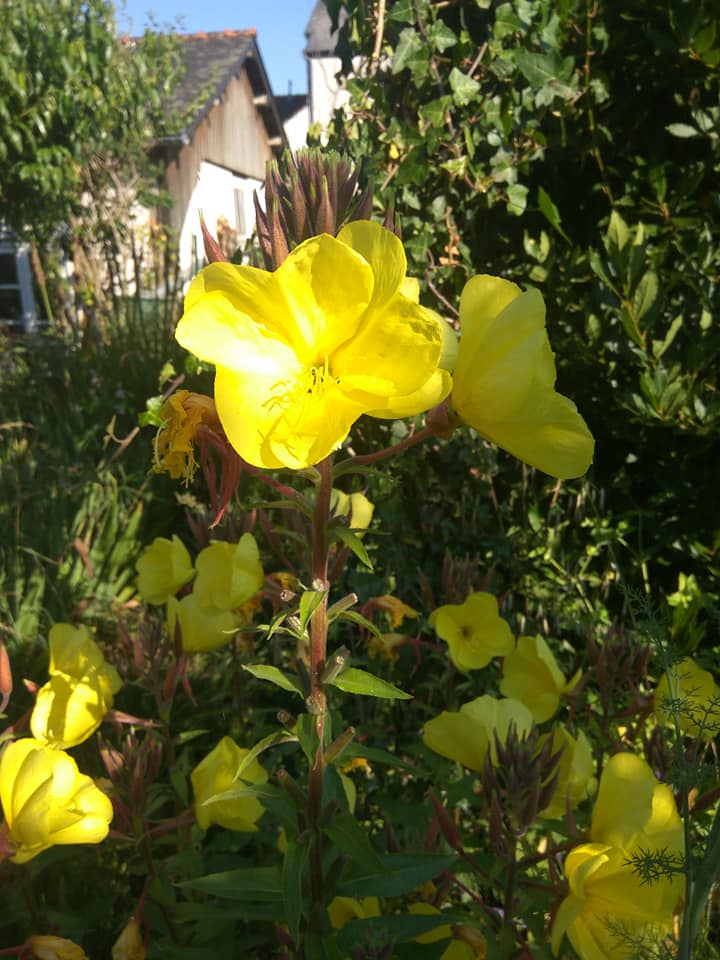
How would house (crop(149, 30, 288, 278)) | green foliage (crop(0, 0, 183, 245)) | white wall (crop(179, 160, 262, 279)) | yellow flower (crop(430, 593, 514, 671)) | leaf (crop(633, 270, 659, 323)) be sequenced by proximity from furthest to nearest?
white wall (crop(179, 160, 262, 279)), house (crop(149, 30, 288, 278)), green foliage (crop(0, 0, 183, 245)), leaf (crop(633, 270, 659, 323)), yellow flower (crop(430, 593, 514, 671))

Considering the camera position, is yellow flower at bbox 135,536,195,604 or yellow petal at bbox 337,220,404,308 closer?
yellow petal at bbox 337,220,404,308

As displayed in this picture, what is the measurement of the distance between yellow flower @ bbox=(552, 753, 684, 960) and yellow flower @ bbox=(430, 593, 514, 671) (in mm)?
474

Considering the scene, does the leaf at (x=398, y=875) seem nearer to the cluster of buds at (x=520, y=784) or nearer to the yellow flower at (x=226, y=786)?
the cluster of buds at (x=520, y=784)

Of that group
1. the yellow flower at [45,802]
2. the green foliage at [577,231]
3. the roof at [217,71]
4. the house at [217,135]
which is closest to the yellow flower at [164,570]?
the yellow flower at [45,802]

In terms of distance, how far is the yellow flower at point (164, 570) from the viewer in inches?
57.0

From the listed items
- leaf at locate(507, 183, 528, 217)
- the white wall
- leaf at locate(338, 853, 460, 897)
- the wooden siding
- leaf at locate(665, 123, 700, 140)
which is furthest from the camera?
the white wall

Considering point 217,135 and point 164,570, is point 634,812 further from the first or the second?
point 217,135

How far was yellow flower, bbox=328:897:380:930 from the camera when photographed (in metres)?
1.15

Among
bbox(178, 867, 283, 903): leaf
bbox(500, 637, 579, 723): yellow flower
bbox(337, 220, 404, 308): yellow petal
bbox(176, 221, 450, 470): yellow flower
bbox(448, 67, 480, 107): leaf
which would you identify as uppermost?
bbox(448, 67, 480, 107): leaf

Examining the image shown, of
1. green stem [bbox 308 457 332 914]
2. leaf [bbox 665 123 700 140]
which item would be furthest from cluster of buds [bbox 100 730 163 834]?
leaf [bbox 665 123 700 140]

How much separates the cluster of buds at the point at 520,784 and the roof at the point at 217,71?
14341 mm

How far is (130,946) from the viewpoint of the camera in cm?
113

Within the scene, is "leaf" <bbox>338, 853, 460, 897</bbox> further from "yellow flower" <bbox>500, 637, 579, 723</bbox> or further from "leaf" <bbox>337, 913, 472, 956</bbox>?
"yellow flower" <bbox>500, 637, 579, 723</bbox>

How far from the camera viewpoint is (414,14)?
7.44 ft
